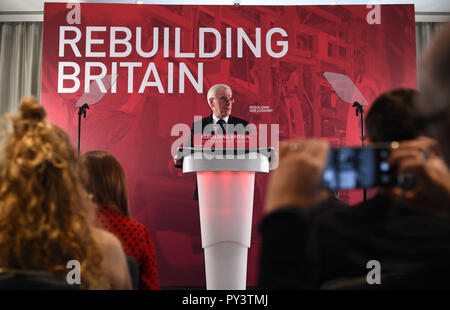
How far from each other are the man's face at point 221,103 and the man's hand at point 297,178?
125 inches

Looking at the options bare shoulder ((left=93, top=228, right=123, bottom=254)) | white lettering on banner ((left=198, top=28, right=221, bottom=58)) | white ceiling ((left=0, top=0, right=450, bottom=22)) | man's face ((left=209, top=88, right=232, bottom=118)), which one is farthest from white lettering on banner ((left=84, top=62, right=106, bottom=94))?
bare shoulder ((left=93, top=228, right=123, bottom=254))

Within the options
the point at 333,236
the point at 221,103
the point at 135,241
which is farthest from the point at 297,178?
the point at 221,103

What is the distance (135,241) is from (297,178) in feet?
3.20

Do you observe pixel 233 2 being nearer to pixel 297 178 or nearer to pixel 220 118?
pixel 220 118

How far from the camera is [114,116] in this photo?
156 inches

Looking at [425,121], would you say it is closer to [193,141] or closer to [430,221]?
[430,221]

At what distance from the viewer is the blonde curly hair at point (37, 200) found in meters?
0.67

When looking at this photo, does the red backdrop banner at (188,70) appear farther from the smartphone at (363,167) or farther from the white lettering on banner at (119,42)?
the smartphone at (363,167)

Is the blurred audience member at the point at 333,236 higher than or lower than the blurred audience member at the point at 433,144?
lower

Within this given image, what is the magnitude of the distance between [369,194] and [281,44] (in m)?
3.61

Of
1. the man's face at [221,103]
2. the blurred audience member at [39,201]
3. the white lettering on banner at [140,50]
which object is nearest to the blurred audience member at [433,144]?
the blurred audience member at [39,201]

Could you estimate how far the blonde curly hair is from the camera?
2.21ft

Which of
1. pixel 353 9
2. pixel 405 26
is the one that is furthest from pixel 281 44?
pixel 405 26

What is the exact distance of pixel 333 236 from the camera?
55 centimetres
